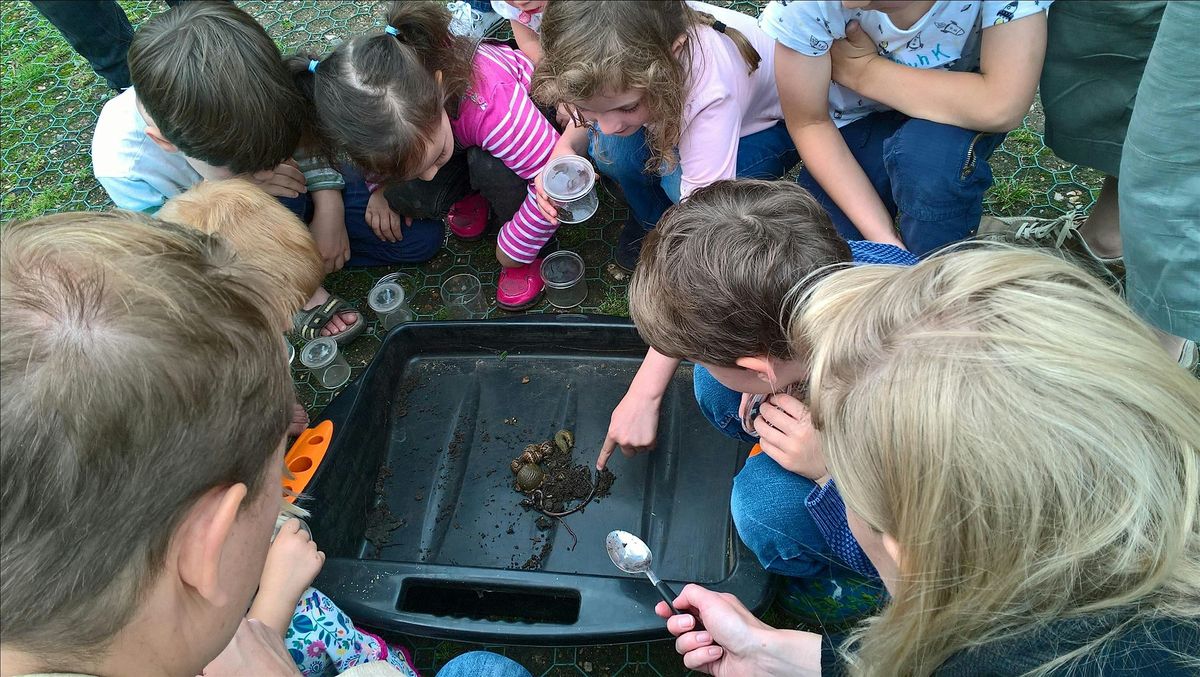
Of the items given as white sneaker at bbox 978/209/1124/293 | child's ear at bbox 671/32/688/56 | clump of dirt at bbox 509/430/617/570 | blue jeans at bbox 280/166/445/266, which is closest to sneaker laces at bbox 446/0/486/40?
blue jeans at bbox 280/166/445/266

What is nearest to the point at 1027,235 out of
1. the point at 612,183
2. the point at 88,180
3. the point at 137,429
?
the point at 612,183

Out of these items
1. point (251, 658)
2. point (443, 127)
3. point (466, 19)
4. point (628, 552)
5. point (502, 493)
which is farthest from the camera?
point (466, 19)

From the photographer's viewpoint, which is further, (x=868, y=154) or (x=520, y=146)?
(x=520, y=146)

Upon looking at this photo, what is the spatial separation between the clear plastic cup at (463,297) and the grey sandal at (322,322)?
0.76ft

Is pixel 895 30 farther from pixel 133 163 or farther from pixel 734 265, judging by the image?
pixel 133 163

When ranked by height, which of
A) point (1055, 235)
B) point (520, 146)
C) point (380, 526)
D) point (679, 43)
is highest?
point (679, 43)

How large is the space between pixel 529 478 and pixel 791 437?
59 centimetres

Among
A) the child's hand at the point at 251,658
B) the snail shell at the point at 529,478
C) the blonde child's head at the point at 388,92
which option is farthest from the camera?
the blonde child's head at the point at 388,92

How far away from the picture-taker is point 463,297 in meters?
1.93

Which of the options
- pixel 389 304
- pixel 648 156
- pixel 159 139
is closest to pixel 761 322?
pixel 648 156

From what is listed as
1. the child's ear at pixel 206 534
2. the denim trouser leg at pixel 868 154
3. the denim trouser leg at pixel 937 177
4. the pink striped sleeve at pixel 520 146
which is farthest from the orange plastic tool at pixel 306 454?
the denim trouser leg at pixel 937 177

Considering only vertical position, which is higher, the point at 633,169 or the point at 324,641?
the point at 633,169

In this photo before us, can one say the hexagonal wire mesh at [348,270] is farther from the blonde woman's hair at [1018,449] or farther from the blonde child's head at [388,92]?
the blonde woman's hair at [1018,449]

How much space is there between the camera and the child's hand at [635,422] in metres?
1.40
